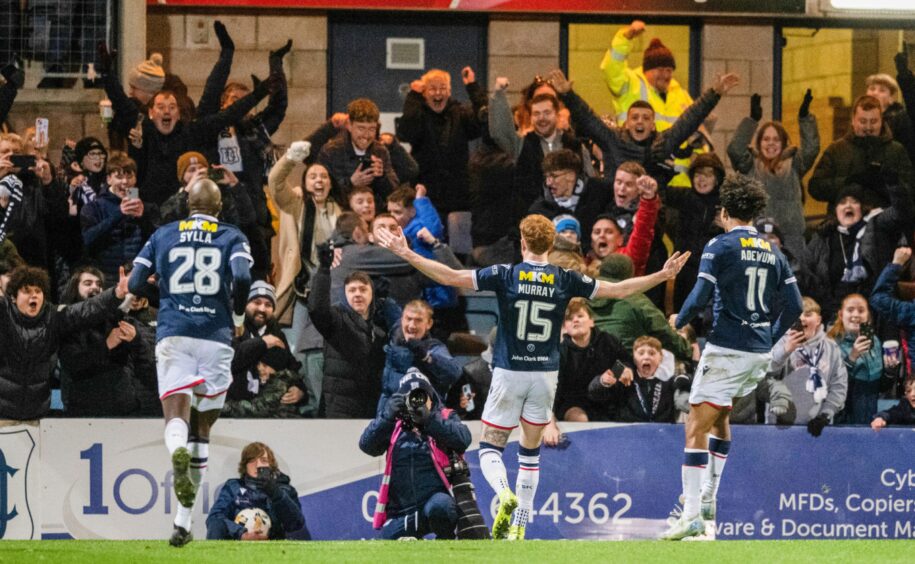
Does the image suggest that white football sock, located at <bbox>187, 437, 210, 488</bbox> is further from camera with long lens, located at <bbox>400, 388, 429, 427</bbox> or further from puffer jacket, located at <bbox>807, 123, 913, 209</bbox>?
puffer jacket, located at <bbox>807, 123, 913, 209</bbox>

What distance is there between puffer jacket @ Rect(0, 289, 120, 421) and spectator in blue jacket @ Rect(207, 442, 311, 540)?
62.2 inches

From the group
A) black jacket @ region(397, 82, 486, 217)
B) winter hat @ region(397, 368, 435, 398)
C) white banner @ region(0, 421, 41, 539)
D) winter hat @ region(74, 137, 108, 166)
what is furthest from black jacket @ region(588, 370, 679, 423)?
winter hat @ region(74, 137, 108, 166)

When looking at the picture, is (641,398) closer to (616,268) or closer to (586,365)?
(586,365)

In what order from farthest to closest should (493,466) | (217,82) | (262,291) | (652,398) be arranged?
1. (217,82)
2. (262,291)
3. (652,398)
4. (493,466)

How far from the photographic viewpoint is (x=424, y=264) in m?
11.6

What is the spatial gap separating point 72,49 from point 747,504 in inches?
326

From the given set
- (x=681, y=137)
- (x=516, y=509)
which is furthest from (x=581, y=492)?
(x=681, y=137)

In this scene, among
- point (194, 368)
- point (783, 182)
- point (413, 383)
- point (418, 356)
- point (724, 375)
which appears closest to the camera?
point (194, 368)

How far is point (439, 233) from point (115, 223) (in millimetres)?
2747

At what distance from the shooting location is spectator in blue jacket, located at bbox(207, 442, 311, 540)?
13133mm

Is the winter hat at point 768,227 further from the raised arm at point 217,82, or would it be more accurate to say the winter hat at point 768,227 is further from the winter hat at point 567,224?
the raised arm at point 217,82

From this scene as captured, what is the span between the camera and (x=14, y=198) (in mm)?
14539

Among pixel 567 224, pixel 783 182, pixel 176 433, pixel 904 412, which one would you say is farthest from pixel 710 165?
pixel 176 433

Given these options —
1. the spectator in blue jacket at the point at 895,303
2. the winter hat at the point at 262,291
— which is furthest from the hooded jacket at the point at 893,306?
the winter hat at the point at 262,291
